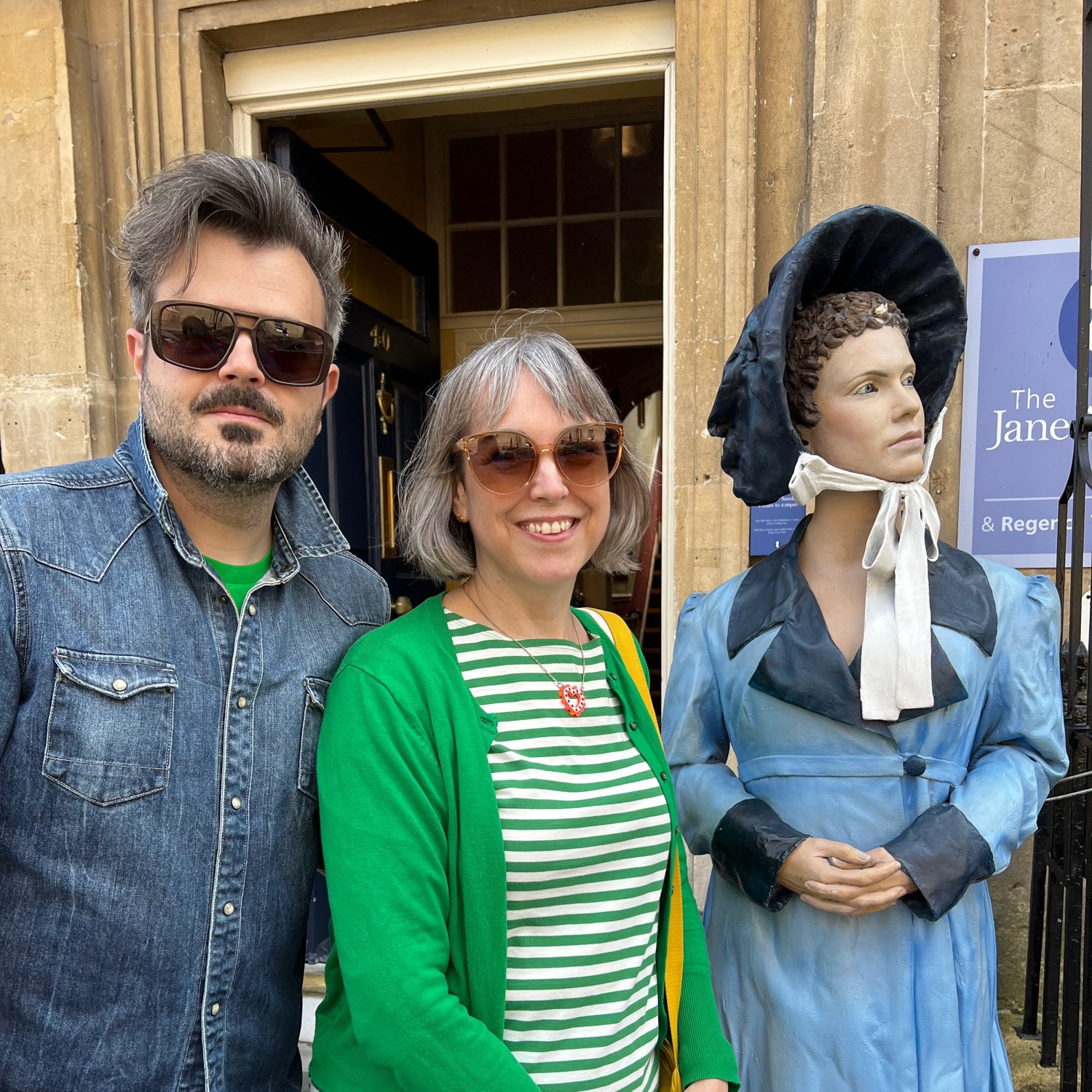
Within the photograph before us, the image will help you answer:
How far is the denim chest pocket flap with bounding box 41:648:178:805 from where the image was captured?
1.11 meters

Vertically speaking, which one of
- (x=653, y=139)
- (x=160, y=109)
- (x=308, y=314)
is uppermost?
(x=653, y=139)

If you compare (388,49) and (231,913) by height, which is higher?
(388,49)

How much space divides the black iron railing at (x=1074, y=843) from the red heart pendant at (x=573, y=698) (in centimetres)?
100

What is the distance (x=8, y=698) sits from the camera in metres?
1.07

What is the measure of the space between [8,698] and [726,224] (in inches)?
91.8

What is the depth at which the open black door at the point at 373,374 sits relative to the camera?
3406 mm

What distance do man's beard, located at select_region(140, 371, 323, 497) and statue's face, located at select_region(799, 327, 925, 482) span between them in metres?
0.88

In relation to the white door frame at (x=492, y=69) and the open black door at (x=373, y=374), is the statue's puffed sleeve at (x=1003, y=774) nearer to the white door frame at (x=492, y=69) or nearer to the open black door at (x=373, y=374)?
the white door frame at (x=492, y=69)

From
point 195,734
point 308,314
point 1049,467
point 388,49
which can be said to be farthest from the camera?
point 388,49

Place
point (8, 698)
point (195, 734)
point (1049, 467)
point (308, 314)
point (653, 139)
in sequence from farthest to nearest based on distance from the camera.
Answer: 1. point (653, 139)
2. point (1049, 467)
3. point (308, 314)
4. point (195, 734)
5. point (8, 698)

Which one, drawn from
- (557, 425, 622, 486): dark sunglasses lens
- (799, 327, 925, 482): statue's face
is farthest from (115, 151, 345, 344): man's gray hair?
(799, 327, 925, 482): statue's face

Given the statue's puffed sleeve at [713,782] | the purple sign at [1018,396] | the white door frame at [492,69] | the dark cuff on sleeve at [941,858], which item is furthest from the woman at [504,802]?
the purple sign at [1018,396]

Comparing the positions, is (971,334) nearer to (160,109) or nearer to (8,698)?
(8,698)

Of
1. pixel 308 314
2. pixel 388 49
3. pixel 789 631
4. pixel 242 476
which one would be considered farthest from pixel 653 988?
pixel 388 49
